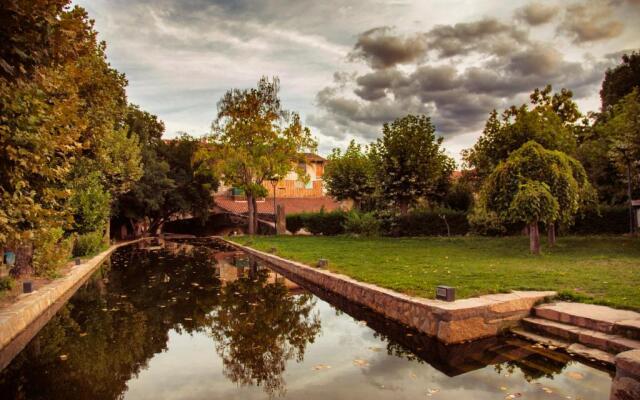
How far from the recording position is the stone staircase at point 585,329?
201 inches

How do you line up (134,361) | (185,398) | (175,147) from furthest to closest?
(175,147), (134,361), (185,398)

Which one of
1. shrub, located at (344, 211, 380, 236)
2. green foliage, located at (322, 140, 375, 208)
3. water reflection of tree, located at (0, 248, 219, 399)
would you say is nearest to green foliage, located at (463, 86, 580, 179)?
shrub, located at (344, 211, 380, 236)

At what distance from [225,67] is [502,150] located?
40.6ft

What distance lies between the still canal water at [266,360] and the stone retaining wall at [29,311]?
0.20m

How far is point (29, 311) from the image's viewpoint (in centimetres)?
731

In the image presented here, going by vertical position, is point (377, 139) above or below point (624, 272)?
above

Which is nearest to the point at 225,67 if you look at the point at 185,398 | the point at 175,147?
the point at 185,398

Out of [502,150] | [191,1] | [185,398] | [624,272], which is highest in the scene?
[191,1]

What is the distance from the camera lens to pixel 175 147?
4094 cm

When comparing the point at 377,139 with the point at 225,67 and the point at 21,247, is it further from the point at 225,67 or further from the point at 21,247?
the point at 21,247

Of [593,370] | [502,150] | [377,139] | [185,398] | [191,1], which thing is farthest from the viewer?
[377,139]

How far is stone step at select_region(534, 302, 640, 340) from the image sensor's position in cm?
524

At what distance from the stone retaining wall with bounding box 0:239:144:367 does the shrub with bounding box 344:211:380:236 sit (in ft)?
53.1

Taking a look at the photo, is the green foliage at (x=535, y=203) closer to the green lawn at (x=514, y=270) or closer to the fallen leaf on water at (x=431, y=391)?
the green lawn at (x=514, y=270)
